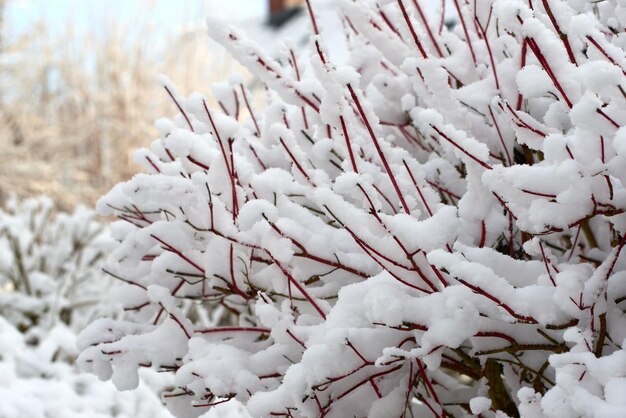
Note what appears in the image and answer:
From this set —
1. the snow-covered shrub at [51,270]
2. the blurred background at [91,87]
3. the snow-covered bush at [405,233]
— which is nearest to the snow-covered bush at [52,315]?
the snow-covered shrub at [51,270]

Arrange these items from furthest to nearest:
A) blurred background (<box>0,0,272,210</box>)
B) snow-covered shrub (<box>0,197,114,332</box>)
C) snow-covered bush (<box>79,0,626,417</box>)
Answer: blurred background (<box>0,0,272,210</box>)
snow-covered shrub (<box>0,197,114,332</box>)
snow-covered bush (<box>79,0,626,417</box>)

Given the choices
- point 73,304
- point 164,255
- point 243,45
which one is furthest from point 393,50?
point 73,304

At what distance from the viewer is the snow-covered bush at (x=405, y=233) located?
1049 millimetres

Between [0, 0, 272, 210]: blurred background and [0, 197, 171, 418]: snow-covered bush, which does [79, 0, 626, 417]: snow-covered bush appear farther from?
[0, 0, 272, 210]: blurred background

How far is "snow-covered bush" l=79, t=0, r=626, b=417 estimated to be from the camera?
3.44 feet

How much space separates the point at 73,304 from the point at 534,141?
3.03 m

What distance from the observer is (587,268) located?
115 centimetres

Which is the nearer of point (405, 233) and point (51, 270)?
point (405, 233)

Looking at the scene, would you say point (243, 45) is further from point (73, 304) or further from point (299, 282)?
point (73, 304)

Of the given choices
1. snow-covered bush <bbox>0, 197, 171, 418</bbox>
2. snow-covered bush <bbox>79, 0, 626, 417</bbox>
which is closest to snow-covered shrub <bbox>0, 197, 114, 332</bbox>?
snow-covered bush <bbox>0, 197, 171, 418</bbox>

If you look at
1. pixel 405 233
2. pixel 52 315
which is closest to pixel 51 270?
pixel 52 315

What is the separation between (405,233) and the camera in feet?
3.66

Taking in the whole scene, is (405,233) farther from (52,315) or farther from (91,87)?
(91,87)

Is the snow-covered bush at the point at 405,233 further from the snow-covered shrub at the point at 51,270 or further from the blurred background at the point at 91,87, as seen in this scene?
the blurred background at the point at 91,87
